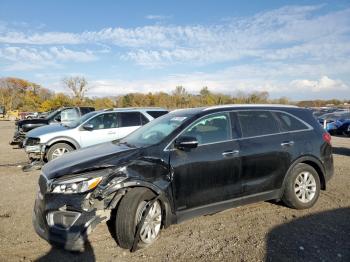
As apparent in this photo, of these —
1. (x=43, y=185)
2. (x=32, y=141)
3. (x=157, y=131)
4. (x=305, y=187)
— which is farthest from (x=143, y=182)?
(x=32, y=141)

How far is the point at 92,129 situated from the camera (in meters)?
9.52

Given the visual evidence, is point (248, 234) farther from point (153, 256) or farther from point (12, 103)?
point (12, 103)

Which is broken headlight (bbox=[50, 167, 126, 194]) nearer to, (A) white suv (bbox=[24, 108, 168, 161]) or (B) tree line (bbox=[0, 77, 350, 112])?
(A) white suv (bbox=[24, 108, 168, 161])

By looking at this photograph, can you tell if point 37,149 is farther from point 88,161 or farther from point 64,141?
point 88,161

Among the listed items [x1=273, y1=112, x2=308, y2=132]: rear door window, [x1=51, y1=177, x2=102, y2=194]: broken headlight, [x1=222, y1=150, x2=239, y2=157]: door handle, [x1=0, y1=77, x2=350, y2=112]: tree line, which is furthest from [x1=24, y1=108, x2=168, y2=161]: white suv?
[x1=0, y1=77, x2=350, y2=112]: tree line

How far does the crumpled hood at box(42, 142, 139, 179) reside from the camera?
3.94m

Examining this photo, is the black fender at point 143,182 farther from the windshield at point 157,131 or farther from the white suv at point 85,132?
the white suv at point 85,132

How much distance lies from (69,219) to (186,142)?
172 centimetres

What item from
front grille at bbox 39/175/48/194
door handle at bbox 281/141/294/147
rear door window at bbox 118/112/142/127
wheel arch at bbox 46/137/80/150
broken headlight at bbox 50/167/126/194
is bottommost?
wheel arch at bbox 46/137/80/150

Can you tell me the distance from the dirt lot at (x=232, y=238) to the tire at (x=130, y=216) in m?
0.15

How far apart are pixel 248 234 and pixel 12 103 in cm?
8820

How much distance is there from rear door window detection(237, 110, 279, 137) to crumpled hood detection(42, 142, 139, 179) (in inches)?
70.7

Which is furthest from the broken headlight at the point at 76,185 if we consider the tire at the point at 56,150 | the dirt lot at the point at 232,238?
the tire at the point at 56,150

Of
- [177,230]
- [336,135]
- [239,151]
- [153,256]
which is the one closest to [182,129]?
[239,151]
